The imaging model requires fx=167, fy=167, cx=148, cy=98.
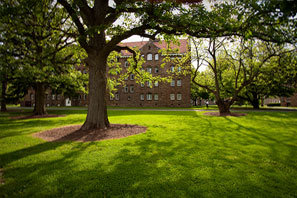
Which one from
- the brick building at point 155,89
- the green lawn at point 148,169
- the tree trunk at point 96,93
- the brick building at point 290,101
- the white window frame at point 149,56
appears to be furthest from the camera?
the brick building at point 290,101

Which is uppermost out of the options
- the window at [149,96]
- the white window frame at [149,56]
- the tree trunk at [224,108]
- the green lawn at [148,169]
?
the white window frame at [149,56]

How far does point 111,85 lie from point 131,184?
15067 millimetres

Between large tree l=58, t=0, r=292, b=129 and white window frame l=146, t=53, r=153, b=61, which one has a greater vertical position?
white window frame l=146, t=53, r=153, b=61

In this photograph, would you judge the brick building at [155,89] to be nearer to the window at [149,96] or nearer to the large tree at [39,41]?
the window at [149,96]

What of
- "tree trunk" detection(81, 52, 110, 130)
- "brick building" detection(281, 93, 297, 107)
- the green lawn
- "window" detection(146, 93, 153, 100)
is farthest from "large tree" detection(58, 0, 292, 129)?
"brick building" detection(281, 93, 297, 107)

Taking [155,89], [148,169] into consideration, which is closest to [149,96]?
[155,89]

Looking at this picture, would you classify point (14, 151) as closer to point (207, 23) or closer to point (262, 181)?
point (262, 181)

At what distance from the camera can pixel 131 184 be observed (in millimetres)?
3881

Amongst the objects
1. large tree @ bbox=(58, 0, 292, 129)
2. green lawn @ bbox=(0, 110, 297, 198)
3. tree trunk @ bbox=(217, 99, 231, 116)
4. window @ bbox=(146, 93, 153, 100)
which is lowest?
green lawn @ bbox=(0, 110, 297, 198)

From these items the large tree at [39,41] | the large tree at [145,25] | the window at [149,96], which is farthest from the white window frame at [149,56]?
the large tree at [145,25]

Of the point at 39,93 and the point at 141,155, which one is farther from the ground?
the point at 39,93

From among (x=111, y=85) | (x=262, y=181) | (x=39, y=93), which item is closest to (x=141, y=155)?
(x=262, y=181)

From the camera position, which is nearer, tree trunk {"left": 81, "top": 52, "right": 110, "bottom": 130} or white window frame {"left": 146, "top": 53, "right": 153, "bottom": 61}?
tree trunk {"left": 81, "top": 52, "right": 110, "bottom": 130}

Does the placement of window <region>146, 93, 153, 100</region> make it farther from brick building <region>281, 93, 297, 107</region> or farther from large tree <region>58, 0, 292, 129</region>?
brick building <region>281, 93, 297, 107</region>
